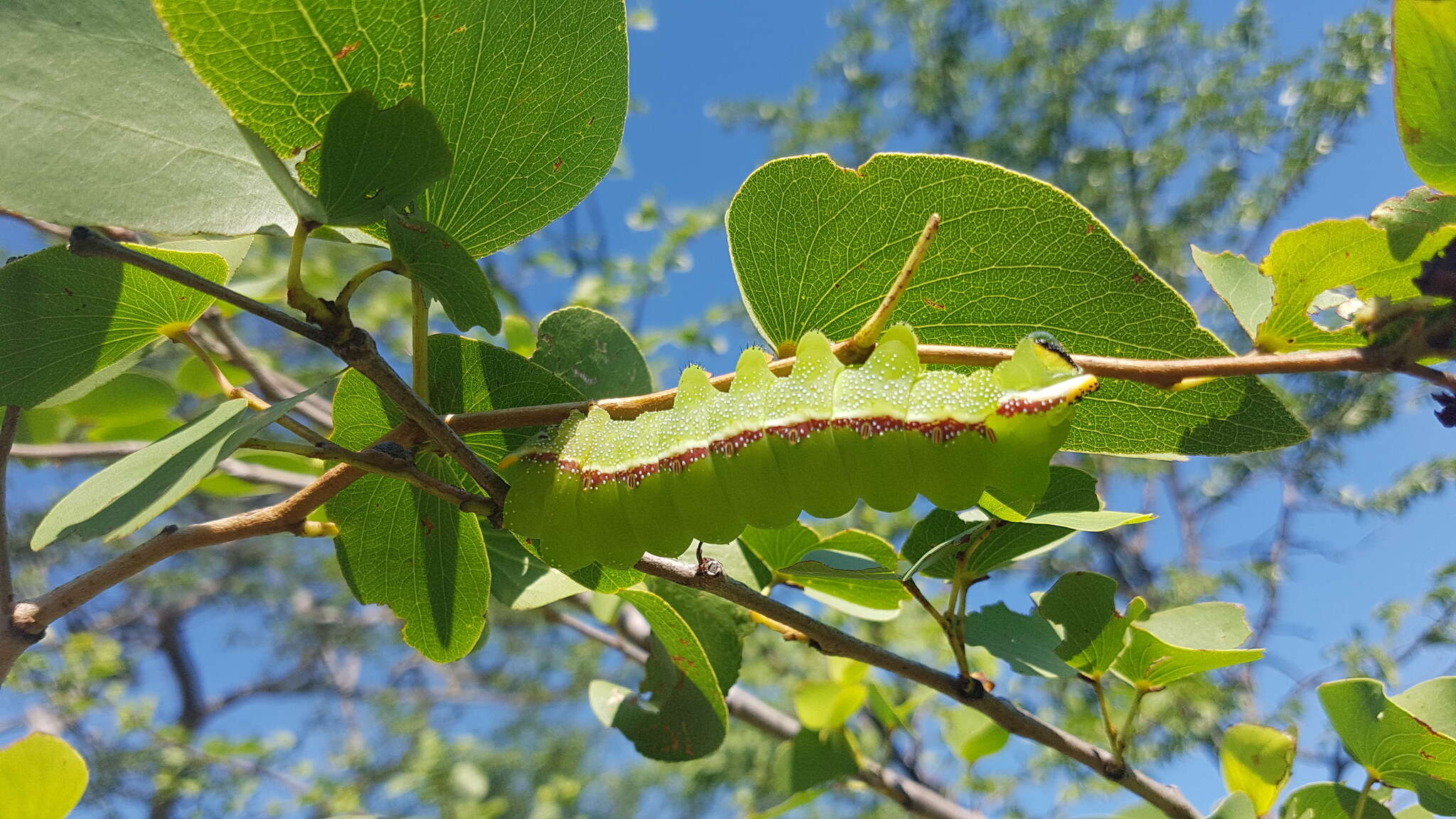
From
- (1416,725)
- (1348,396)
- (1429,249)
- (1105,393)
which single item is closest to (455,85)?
(1105,393)

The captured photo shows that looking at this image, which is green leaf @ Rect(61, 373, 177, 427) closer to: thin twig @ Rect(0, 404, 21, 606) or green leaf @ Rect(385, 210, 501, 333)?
thin twig @ Rect(0, 404, 21, 606)

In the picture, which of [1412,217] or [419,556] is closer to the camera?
[1412,217]

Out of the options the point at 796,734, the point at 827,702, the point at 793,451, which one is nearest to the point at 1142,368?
the point at 793,451

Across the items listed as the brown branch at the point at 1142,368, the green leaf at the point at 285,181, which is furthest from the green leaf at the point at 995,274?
the green leaf at the point at 285,181

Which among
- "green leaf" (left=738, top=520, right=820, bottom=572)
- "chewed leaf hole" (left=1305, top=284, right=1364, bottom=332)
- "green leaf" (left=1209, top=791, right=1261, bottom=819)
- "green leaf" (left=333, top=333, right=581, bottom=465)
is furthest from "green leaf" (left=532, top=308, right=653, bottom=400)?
"green leaf" (left=1209, top=791, right=1261, bottom=819)

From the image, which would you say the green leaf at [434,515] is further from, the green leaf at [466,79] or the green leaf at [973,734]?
the green leaf at [973,734]

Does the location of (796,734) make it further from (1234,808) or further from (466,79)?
(466,79)
